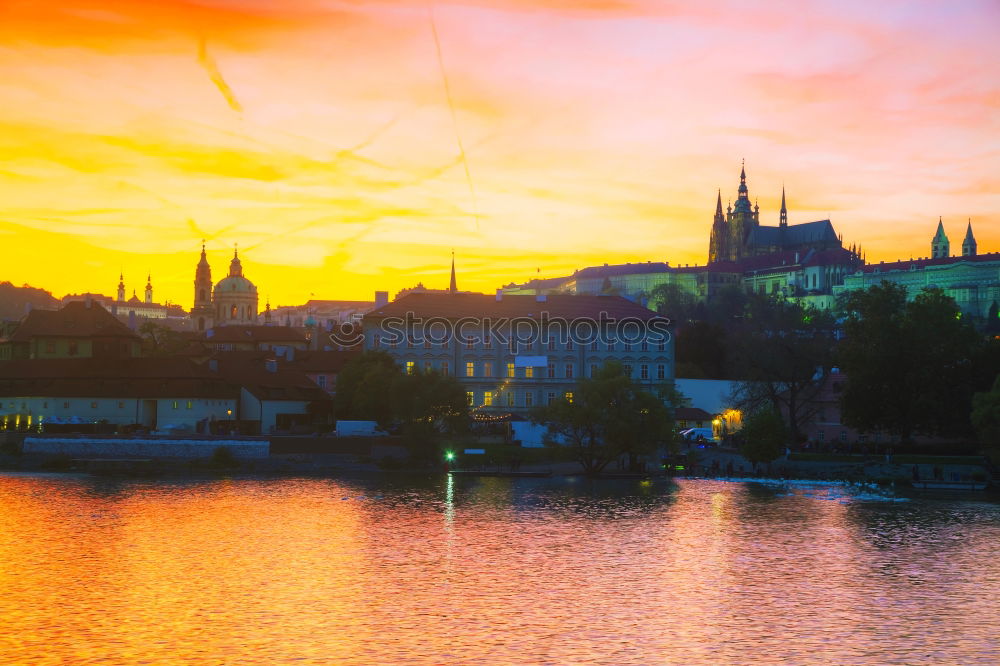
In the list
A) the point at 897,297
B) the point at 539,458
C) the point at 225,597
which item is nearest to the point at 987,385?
the point at 897,297

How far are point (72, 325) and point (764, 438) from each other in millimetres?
63785

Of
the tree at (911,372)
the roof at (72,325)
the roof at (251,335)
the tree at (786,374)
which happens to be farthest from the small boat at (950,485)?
the roof at (251,335)

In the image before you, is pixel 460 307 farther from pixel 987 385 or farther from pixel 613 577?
pixel 613 577

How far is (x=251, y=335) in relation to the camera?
143625 mm

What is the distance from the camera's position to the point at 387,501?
6425 centimetres

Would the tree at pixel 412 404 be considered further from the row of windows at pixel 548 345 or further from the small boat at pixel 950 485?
the small boat at pixel 950 485

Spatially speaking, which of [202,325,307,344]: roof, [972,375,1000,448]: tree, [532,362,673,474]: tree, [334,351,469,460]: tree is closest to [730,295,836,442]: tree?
[532,362,673,474]: tree

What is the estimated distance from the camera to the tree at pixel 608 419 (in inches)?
3012

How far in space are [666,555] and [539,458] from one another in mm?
36711

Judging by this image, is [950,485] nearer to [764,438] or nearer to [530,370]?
[764,438]

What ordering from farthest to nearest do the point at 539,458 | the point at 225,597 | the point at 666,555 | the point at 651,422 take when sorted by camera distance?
the point at 539,458, the point at 651,422, the point at 666,555, the point at 225,597

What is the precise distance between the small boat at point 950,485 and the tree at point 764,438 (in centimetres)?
922

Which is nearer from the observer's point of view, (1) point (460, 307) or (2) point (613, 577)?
(2) point (613, 577)

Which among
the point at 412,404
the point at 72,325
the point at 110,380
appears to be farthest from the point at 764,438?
the point at 72,325
